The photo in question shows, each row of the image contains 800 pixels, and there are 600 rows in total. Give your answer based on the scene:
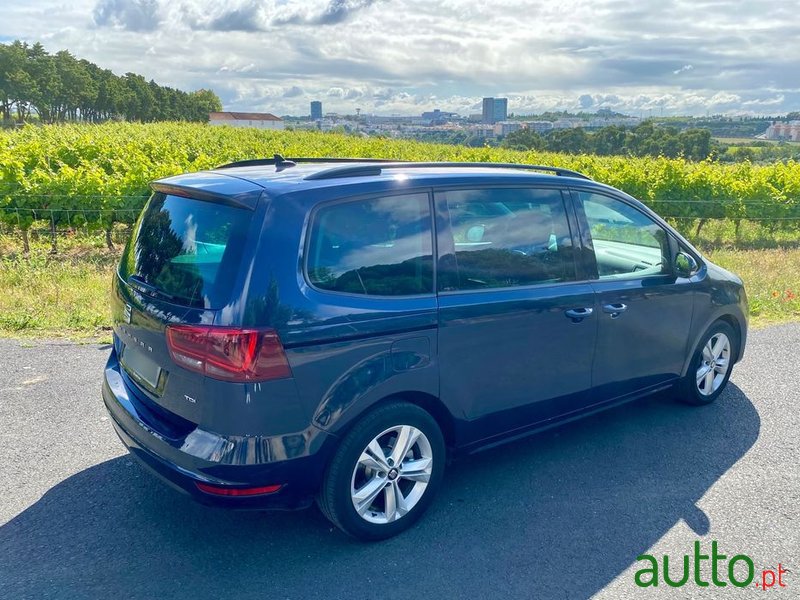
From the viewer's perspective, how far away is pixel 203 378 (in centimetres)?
288

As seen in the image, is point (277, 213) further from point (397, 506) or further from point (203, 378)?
point (397, 506)

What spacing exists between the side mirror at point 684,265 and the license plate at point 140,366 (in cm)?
355

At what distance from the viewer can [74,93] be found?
Result: 99.6m

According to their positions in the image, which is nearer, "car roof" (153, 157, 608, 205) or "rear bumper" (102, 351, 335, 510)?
"rear bumper" (102, 351, 335, 510)

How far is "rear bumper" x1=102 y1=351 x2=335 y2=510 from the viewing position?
287 cm

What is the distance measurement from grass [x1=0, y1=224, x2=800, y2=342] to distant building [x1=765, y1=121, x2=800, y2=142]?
20139mm

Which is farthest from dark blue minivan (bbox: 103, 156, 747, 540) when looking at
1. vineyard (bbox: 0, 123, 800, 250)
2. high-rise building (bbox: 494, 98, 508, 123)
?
high-rise building (bbox: 494, 98, 508, 123)

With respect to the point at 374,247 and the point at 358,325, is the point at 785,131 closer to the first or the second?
the point at 374,247

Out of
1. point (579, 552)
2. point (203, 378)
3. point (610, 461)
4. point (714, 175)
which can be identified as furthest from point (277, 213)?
point (714, 175)

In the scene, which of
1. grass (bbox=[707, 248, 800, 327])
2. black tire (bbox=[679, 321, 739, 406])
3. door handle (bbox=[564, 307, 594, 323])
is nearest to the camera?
door handle (bbox=[564, 307, 594, 323])

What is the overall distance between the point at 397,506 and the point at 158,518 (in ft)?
4.24

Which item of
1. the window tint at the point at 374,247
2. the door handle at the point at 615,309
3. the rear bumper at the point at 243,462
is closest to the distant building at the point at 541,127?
the door handle at the point at 615,309

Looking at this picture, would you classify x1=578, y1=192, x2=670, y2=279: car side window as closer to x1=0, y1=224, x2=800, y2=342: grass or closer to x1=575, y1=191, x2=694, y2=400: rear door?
x1=575, y1=191, x2=694, y2=400: rear door

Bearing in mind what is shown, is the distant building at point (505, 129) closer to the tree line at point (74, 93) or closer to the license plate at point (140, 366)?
the license plate at point (140, 366)
